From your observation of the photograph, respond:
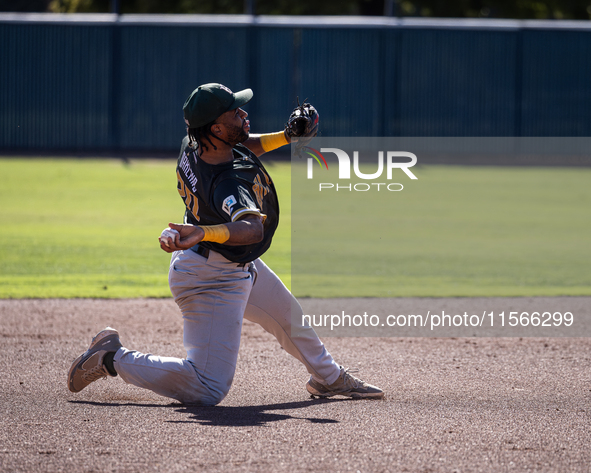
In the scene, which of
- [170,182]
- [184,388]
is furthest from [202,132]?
[170,182]

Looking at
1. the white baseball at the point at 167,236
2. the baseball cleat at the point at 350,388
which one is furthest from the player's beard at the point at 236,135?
the baseball cleat at the point at 350,388

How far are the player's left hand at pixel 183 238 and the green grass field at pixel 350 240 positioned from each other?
190 inches

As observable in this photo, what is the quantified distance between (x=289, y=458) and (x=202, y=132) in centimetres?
191

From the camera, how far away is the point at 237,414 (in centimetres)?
454

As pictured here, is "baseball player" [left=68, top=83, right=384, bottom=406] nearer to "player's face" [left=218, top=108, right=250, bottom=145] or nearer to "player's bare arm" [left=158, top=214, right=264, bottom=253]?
"player's face" [left=218, top=108, right=250, bottom=145]

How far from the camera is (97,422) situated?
14.2 ft

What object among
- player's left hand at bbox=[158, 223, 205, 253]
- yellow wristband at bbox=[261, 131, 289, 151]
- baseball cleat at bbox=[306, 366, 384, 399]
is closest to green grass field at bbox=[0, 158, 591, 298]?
yellow wristband at bbox=[261, 131, 289, 151]

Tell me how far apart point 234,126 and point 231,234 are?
0.76 metres

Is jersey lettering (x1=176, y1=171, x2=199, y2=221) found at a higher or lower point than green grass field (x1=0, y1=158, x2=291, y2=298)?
higher

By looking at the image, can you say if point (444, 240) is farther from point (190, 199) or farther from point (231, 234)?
point (231, 234)

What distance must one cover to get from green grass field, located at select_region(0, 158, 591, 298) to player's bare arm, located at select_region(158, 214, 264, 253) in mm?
4636

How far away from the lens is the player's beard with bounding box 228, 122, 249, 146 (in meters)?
4.61

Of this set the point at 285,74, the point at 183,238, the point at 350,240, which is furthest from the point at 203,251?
the point at 285,74

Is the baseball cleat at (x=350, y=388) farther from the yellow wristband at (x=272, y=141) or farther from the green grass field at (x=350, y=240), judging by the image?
the green grass field at (x=350, y=240)
